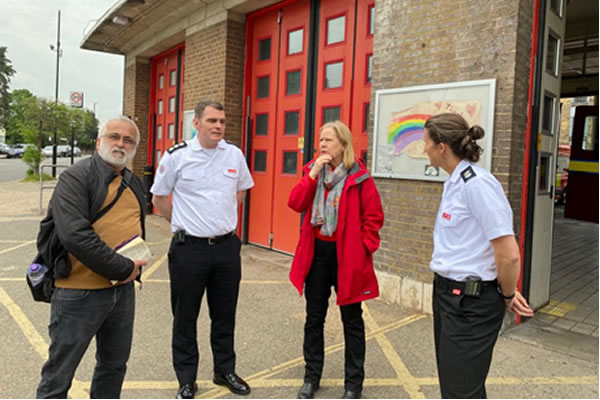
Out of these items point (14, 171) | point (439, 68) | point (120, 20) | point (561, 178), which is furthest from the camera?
point (14, 171)

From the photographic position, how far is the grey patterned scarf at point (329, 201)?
306cm

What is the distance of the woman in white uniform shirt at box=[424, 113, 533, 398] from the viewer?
200 cm

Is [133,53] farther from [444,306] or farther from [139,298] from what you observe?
[444,306]

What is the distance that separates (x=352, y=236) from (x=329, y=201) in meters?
0.28

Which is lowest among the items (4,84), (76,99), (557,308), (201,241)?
(557,308)

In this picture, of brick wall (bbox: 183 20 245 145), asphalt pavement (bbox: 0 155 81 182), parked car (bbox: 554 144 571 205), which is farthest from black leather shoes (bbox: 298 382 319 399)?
asphalt pavement (bbox: 0 155 81 182)

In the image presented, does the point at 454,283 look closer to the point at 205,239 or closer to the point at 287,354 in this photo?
the point at 205,239

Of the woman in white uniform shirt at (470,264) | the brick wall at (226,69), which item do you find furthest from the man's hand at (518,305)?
the brick wall at (226,69)

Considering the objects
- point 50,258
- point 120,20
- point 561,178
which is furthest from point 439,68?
point 561,178

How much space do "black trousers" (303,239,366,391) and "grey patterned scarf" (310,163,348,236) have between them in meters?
0.13

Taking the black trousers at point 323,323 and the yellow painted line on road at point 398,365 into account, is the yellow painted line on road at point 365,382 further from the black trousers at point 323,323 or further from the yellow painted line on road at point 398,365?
the black trousers at point 323,323

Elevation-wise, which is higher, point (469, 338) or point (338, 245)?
point (338, 245)

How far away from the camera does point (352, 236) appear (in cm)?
300

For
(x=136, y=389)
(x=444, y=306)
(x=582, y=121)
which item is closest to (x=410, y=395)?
(x=444, y=306)
